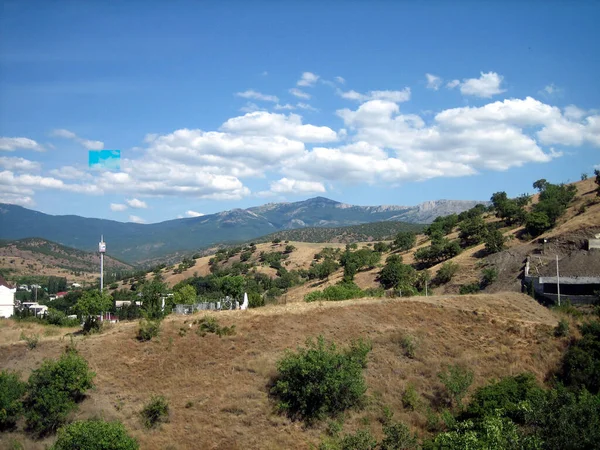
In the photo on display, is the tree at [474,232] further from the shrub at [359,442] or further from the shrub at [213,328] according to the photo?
the shrub at [359,442]

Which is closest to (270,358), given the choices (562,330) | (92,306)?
(92,306)

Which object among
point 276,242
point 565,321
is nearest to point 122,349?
point 565,321

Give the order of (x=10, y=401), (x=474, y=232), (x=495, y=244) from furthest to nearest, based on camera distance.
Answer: (x=474, y=232) → (x=495, y=244) → (x=10, y=401)

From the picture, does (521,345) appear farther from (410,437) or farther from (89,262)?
(89,262)

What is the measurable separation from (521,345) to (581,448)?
13.8 meters

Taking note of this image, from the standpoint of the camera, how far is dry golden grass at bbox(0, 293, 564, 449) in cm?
2072

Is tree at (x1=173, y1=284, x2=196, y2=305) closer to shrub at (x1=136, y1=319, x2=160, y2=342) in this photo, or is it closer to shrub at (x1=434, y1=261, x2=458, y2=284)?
shrub at (x1=136, y1=319, x2=160, y2=342)

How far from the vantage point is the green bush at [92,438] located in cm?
1636

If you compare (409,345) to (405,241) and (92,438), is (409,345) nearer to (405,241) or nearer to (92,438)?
(92,438)

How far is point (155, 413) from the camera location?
21.0 m

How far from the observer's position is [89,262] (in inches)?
6781

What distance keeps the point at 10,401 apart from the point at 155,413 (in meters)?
5.74

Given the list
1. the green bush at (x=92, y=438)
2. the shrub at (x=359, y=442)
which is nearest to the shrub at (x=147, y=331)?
the green bush at (x=92, y=438)

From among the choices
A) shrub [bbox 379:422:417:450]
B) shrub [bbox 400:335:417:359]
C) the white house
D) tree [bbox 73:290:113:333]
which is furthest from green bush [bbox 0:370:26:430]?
the white house
